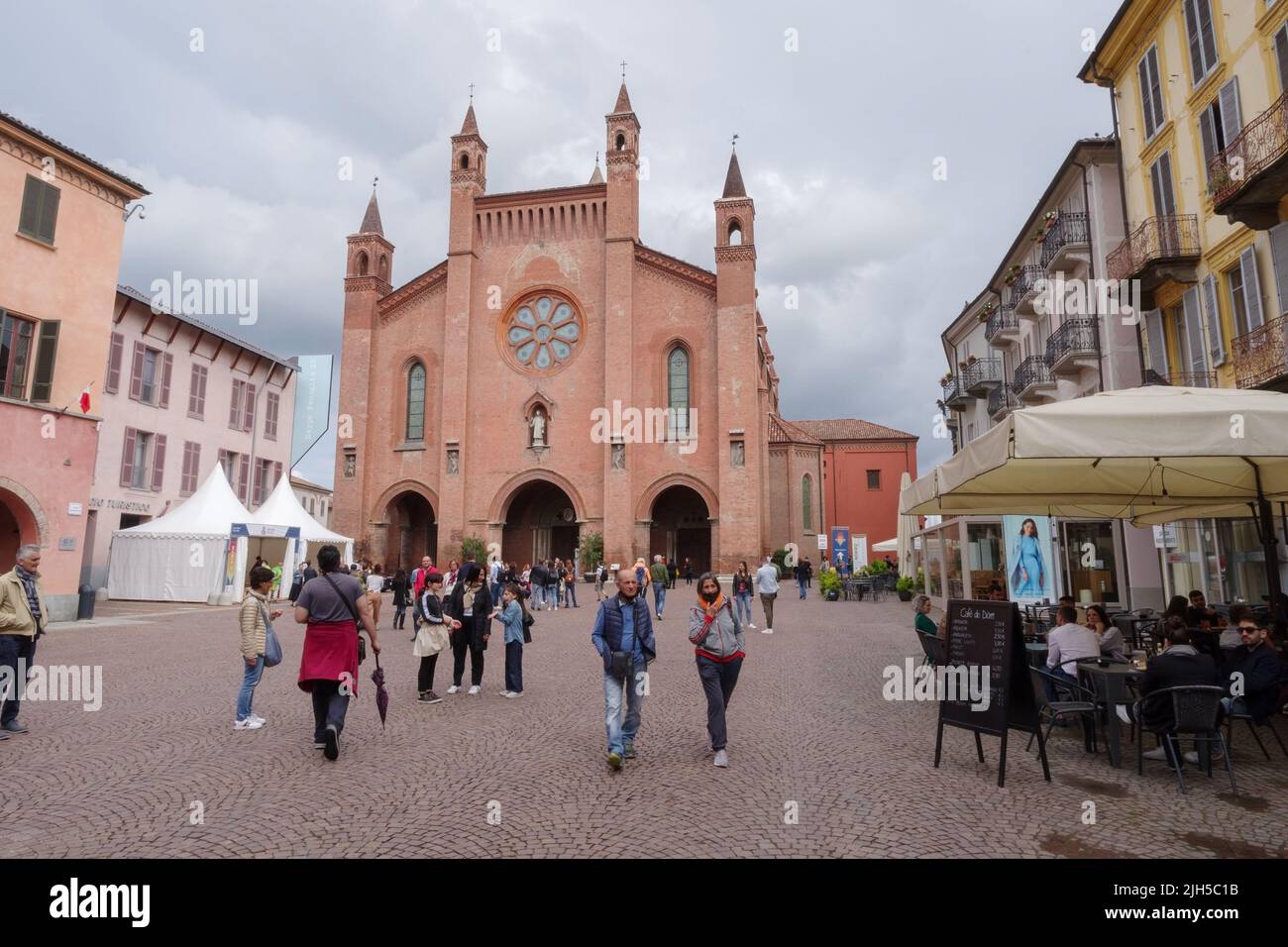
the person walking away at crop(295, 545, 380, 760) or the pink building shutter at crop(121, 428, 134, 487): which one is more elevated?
the pink building shutter at crop(121, 428, 134, 487)

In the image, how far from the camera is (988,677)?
570cm

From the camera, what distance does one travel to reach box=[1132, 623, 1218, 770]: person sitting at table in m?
5.48

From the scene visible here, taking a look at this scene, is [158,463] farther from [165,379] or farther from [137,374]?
[137,374]

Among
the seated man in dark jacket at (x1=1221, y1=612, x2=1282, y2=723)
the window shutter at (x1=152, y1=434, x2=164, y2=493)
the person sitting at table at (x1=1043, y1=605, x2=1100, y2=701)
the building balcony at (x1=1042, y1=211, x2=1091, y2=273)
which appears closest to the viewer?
the seated man in dark jacket at (x1=1221, y1=612, x2=1282, y2=723)

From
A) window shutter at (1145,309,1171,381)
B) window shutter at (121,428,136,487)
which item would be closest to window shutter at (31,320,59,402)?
window shutter at (121,428,136,487)

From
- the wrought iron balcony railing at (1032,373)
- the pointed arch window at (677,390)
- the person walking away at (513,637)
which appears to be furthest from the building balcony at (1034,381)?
the person walking away at (513,637)

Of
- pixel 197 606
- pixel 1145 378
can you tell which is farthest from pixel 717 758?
pixel 197 606

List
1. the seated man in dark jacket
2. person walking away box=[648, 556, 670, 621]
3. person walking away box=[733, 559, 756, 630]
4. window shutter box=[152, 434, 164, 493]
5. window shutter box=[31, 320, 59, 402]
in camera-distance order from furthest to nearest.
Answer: window shutter box=[152, 434, 164, 493] < person walking away box=[648, 556, 670, 621] < window shutter box=[31, 320, 59, 402] < person walking away box=[733, 559, 756, 630] < the seated man in dark jacket

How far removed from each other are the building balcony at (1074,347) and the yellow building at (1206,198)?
1.73 meters

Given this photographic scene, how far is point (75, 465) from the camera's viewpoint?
17391 mm

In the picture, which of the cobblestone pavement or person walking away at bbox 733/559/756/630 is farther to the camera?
→ person walking away at bbox 733/559/756/630

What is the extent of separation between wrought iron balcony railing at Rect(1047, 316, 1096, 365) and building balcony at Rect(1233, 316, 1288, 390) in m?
5.35

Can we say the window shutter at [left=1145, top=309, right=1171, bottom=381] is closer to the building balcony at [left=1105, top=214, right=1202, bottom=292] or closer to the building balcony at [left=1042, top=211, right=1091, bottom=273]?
the building balcony at [left=1105, top=214, right=1202, bottom=292]
